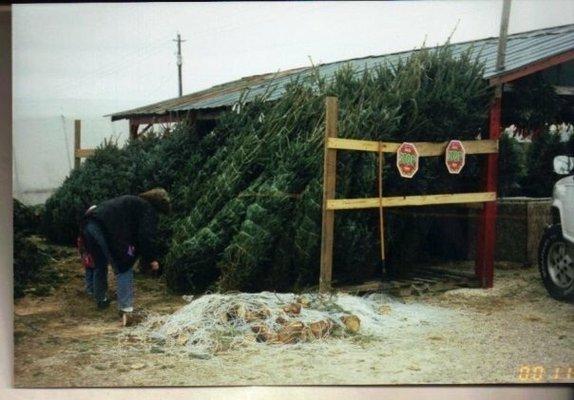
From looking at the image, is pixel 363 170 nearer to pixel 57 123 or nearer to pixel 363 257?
pixel 363 257

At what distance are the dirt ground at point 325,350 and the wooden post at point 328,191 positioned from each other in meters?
0.59

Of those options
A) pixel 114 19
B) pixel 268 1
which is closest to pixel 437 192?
pixel 268 1

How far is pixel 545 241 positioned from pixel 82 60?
4516 millimetres

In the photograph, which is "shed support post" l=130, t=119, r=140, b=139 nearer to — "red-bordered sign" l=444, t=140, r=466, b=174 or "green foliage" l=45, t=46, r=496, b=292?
"green foliage" l=45, t=46, r=496, b=292

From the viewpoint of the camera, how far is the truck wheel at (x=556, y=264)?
7523 millimetres

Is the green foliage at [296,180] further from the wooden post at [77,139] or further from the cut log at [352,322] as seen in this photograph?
the cut log at [352,322]

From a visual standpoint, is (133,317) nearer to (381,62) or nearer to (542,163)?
(381,62)

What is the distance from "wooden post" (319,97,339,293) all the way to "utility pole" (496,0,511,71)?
153 centimetres

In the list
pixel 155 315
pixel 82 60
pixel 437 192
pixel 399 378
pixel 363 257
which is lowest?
pixel 399 378

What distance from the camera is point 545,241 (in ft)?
25.1

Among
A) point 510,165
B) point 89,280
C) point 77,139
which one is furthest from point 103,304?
point 510,165
